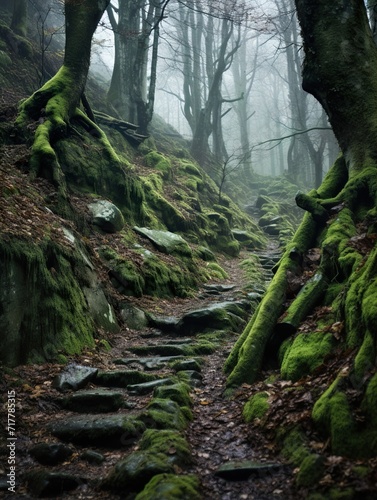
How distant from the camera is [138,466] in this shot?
311 cm

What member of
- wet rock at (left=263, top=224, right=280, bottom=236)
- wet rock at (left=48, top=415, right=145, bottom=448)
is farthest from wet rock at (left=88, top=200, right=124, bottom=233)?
wet rock at (left=263, top=224, right=280, bottom=236)

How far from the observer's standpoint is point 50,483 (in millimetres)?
3152

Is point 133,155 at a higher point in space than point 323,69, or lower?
higher

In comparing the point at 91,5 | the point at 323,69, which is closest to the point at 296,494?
the point at 323,69

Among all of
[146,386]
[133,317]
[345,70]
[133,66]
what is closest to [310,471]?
[146,386]

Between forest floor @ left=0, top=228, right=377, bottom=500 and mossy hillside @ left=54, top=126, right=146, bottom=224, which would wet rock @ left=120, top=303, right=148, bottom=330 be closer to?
forest floor @ left=0, top=228, right=377, bottom=500

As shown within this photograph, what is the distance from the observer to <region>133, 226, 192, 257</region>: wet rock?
36.4 feet

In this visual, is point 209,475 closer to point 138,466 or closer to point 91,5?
point 138,466

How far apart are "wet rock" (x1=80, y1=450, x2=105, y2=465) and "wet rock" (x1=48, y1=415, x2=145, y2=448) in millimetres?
197

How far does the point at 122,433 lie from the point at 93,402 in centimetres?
84

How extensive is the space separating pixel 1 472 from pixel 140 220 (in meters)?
9.10

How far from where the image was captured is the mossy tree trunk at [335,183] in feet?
16.4

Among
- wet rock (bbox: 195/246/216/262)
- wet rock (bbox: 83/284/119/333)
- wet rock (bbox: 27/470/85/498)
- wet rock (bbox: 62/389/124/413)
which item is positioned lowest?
wet rock (bbox: 27/470/85/498)

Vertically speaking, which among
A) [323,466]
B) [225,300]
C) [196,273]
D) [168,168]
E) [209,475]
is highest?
[168,168]
